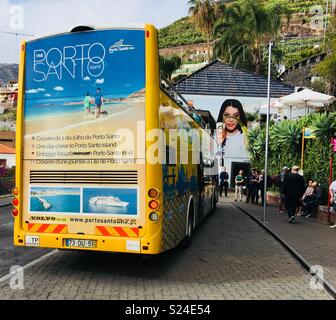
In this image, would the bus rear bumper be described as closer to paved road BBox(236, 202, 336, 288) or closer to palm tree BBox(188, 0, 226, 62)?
paved road BBox(236, 202, 336, 288)

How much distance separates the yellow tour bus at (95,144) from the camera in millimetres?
6512

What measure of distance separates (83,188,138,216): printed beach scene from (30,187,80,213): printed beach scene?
0.58 feet

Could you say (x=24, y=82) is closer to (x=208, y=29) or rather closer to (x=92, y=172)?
(x=92, y=172)

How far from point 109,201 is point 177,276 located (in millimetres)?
1712

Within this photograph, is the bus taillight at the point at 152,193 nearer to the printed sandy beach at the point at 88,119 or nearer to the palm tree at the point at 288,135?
the printed sandy beach at the point at 88,119

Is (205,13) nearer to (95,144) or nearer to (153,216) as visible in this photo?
(95,144)

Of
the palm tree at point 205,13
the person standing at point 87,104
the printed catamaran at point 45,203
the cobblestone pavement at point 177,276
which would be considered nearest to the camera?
the cobblestone pavement at point 177,276

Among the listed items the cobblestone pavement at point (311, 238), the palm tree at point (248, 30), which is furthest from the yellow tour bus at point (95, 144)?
the palm tree at point (248, 30)

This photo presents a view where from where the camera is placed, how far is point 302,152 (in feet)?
55.2

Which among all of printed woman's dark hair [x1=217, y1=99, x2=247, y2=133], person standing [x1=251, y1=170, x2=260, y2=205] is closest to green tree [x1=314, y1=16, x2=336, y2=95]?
printed woman's dark hair [x1=217, y1=99, x2=247, y2=133]

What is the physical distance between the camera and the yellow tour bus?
6512 mm

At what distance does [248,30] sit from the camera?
50344 mm
